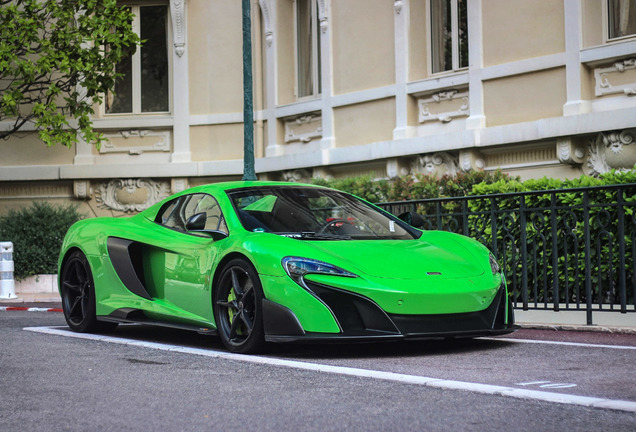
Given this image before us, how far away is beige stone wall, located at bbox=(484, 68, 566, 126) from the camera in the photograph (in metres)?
14.7

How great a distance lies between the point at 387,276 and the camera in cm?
694

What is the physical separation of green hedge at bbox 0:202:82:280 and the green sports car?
8.91m

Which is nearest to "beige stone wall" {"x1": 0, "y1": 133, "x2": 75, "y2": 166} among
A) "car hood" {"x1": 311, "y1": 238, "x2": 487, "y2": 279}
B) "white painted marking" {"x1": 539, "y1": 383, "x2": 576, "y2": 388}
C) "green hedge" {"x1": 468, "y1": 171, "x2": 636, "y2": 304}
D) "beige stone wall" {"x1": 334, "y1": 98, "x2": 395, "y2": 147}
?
"beige stone wall" {"x1": 334, "y1": 98, "x2": 395, "y2": 147}

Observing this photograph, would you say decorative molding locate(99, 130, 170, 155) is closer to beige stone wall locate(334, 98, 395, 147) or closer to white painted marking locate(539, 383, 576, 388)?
beige stone wall locate(334, 98, 395, 147)

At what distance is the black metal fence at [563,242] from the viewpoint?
9.38 meters

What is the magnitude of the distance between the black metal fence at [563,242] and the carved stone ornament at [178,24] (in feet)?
37.2

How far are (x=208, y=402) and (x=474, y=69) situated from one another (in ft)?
37.6

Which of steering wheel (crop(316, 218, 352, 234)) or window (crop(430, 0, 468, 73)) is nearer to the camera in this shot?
steering wheel (crop(316, 218, 352, 234))

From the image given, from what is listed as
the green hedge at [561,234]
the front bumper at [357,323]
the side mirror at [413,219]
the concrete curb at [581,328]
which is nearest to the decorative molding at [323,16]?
the green hedge at [561,234]

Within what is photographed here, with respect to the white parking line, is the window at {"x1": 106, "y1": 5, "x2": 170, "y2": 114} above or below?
above

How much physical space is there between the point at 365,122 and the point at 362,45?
1371 mm

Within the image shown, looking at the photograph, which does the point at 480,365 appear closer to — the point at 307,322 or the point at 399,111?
the point at 307,322

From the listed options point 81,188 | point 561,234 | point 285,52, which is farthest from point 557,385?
point 81,188

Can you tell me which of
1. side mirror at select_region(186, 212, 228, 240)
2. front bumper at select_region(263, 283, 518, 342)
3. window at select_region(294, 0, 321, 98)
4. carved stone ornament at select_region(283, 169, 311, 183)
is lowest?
front bumper at select_region(263, 283, 518, 342)
